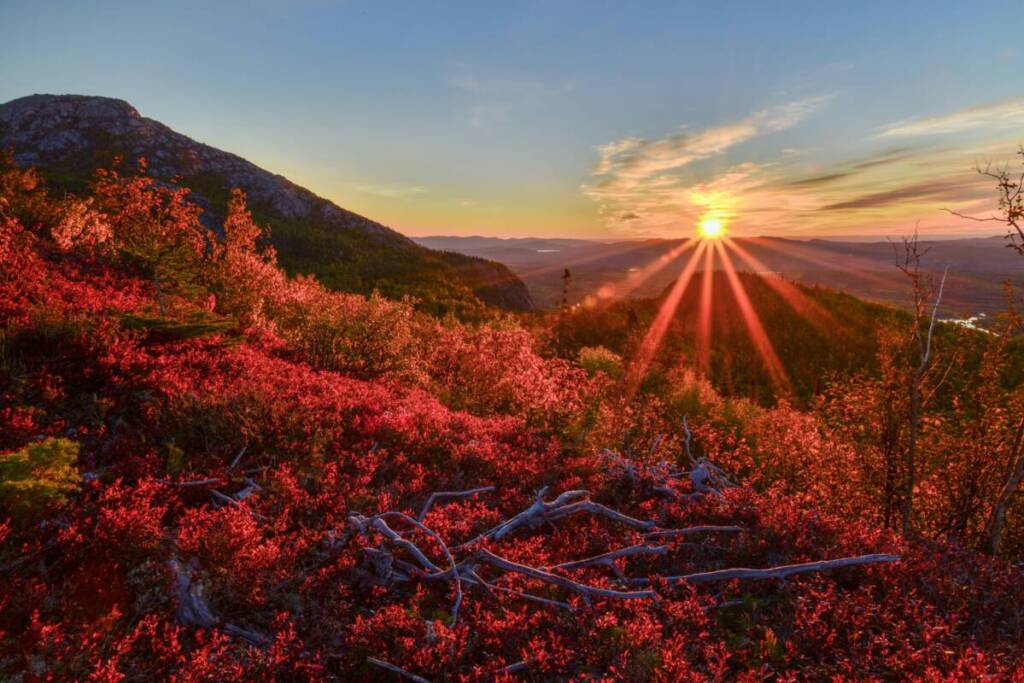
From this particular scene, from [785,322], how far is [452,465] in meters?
22.1

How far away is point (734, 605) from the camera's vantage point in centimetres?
347

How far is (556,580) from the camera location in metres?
3.46

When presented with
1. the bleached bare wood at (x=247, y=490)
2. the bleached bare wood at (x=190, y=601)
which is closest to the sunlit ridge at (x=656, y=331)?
the bleached bare wood at (x=247, y=490)

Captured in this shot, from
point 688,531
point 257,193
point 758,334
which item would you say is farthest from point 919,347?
point 257,193

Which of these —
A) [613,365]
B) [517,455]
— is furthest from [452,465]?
[613,365]

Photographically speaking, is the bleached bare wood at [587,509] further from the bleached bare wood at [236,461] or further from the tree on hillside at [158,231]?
the tree on hillside at [158,231]

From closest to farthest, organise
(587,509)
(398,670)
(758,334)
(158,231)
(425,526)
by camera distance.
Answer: (398,670) < (425,526) < (587,509) < (158,231) < (758,334)

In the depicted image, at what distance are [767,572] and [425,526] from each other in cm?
265

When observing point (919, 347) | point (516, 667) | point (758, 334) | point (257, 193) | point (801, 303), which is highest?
point (257, 193)

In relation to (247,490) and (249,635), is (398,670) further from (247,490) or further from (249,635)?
(247,490)

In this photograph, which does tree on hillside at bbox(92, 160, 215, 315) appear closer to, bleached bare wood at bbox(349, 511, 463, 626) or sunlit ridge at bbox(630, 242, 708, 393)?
bleached bare wood at bbox(349, 511, 463, 626)

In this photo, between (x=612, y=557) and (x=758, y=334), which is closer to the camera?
(x=612, y=557)

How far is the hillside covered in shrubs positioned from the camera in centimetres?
282

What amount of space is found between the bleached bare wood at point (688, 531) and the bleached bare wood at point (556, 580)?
935 millimetres
